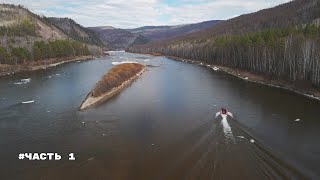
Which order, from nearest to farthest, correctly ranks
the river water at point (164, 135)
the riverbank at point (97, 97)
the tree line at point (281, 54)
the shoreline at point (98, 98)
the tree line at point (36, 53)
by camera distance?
the river water at point (164, 135), the shoreline at point (98, 98), the riverbank at point (97, 97), the tree line at point (281, 54), the tree line at point (36, 53)

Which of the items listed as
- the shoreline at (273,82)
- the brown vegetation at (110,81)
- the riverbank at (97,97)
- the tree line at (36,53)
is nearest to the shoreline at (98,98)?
the riverbank at (97,97)

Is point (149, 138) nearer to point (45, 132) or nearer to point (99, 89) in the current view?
point (45, 132)

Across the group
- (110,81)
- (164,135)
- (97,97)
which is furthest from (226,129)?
(110,81)

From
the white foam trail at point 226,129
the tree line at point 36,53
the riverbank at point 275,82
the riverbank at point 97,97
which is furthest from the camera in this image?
the tree line at point 36,53

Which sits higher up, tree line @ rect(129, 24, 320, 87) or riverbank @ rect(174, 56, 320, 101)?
tree line @ rect(129, 24, 320, 87)

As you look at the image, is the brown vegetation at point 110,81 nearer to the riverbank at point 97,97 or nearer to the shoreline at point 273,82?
the riverbank at point 97,97

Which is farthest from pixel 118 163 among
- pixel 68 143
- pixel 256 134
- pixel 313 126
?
pixel 313 126

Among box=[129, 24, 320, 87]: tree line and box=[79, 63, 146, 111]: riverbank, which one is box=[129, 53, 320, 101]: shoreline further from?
box=[79, 63, 146, 111]: riverbank

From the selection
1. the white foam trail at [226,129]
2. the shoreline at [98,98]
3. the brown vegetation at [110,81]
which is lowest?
the white foam trail at [226,129]

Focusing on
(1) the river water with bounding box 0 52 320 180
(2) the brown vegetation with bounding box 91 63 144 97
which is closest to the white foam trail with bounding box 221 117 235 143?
(1) the river water with bounding box 0 52 320 180
